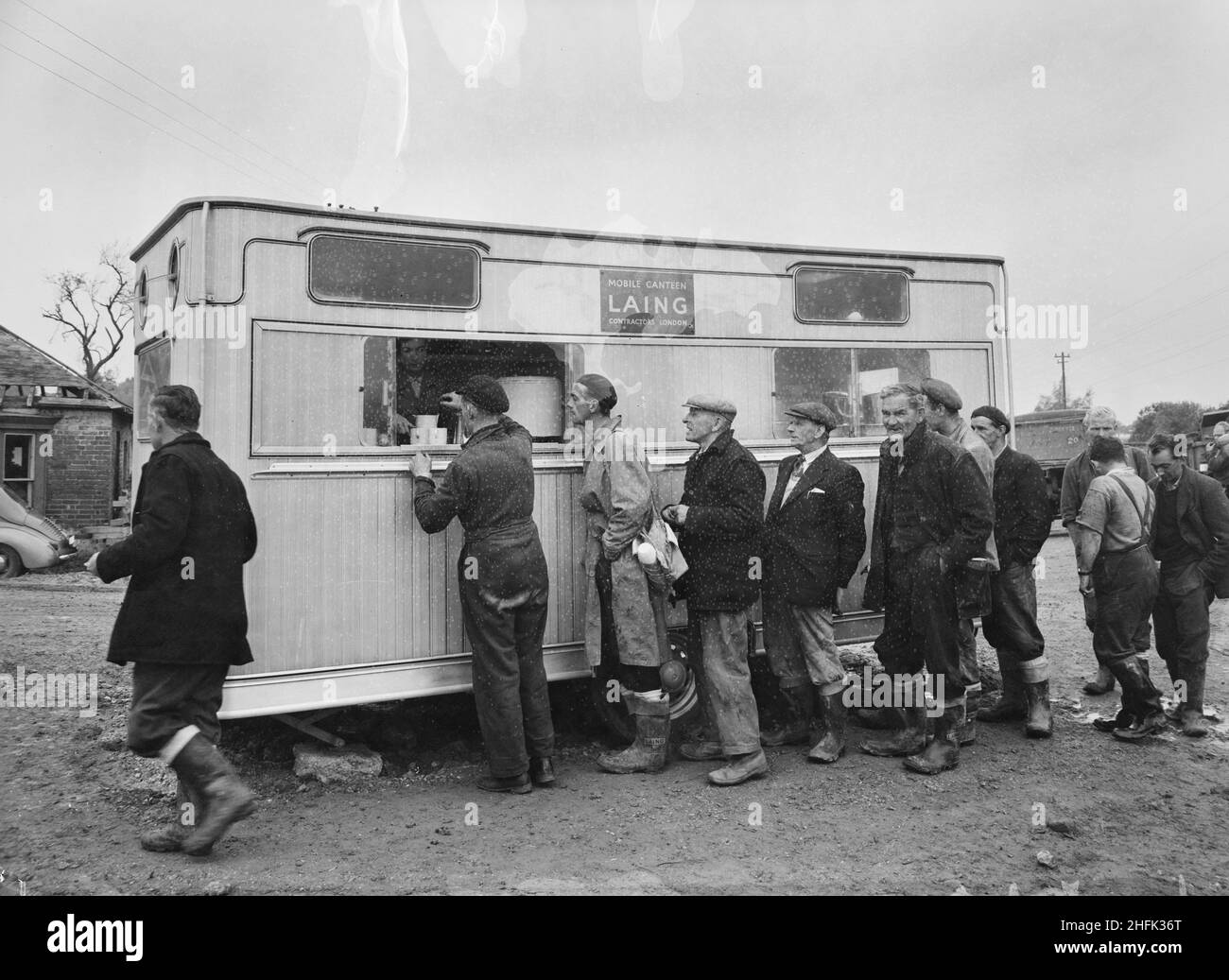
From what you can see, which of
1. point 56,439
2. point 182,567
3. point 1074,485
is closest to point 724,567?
point 182,567

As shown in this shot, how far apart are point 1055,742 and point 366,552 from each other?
4312 mm

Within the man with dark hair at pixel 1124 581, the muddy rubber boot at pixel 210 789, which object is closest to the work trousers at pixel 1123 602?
the man with dark hair at pixel 1124 581

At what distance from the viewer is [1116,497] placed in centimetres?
523

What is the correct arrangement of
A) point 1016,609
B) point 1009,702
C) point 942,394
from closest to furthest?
point 942,394 < point 1016,609 < point 1009,702

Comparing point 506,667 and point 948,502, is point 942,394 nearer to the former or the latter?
point 948,502

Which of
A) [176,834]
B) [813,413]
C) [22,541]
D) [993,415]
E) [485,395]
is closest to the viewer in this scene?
[176,834]

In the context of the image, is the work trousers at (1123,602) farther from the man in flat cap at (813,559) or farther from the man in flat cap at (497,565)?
the man in flat cap at (497,565)

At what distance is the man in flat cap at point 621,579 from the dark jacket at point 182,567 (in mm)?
1871

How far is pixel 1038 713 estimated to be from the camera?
17.6 ft

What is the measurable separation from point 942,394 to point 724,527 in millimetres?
1702

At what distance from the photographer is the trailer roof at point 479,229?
4.32 metres

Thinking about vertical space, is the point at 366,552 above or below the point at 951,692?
above
